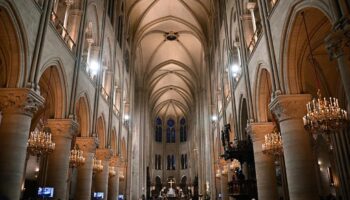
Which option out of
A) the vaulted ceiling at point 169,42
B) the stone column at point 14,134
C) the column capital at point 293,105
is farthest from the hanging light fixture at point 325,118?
the vaulted ceiling at point 169,42

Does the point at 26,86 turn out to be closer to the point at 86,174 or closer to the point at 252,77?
the point at 86,174

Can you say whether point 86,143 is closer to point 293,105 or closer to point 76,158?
point 76,158

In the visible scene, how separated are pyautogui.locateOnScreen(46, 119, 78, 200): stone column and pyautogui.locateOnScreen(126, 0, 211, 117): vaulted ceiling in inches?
665

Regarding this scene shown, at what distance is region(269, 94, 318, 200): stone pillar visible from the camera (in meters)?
9.12

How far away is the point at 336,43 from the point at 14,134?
907 cm

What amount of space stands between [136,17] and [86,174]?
18.2 m

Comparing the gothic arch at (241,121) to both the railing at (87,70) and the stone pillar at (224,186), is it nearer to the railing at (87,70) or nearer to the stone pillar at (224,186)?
the stone pillar at (224,186)

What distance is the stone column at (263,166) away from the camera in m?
12.9

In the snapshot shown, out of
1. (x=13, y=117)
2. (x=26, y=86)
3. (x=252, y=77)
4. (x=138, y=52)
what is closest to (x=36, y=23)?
(x=26, y=86)

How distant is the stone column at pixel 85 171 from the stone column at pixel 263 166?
329 inches

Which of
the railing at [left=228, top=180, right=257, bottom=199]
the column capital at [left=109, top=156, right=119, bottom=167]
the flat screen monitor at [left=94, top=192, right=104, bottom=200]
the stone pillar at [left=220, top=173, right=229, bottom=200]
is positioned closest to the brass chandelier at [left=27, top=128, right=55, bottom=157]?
the flat screen monitor at [left=94, top=192, right=104, bottom=200]

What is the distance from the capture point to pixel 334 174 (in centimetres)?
1969

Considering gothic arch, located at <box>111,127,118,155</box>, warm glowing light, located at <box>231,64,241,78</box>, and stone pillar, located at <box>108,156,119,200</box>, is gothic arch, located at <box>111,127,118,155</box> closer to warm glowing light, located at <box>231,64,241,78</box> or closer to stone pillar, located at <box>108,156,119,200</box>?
stone pillar, located at <box>108,156,119,200</box>

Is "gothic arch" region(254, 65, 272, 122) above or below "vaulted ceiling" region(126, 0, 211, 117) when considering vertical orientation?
below
